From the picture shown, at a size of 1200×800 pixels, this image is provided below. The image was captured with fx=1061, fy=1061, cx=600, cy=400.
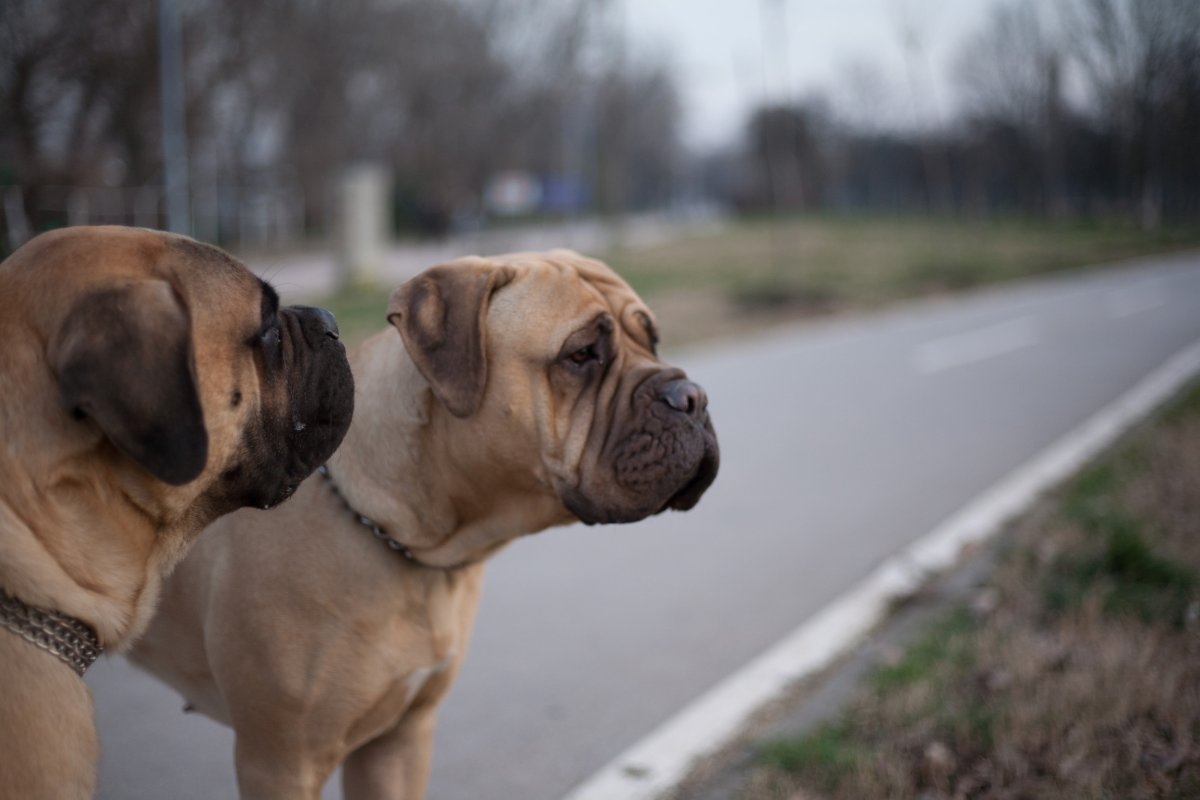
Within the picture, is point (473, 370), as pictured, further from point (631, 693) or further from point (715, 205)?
point (715, 205)

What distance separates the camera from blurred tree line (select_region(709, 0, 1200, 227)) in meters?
9.20

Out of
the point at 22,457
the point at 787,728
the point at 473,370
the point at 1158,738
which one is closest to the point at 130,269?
the point at 22,457

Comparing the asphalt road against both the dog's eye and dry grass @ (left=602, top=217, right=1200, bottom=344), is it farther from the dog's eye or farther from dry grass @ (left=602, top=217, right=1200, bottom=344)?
dry grass @ (left=602, top=217, right=1200, bottom=344)

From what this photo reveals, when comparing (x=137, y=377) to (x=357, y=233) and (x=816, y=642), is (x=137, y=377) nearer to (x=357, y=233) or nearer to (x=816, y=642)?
(x=816, y=642)

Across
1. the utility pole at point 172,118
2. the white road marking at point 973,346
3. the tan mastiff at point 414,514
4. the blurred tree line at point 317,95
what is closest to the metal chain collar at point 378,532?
the tan mastiff at point 414,514

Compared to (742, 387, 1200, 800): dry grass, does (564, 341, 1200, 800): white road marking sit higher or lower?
lower

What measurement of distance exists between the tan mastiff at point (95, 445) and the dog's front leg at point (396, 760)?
94cm

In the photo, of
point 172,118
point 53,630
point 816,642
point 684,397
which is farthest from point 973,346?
point 172,118

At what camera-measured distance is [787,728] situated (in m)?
3.77

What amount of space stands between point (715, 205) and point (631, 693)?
3746 inches

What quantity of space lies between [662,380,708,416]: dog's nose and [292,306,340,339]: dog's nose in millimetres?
891

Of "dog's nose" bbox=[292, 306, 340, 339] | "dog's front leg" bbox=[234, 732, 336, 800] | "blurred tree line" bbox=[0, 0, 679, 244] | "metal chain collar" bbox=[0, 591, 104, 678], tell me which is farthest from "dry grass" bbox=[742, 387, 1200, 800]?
"blurred tree line" bbox=[0, 0, 679, 244]

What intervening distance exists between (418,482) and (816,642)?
245 centimetres

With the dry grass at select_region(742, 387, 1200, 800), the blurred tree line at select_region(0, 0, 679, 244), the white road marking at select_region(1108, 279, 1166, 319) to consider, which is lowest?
the white road marking at select_region(1108, 279, 1166, 319)
